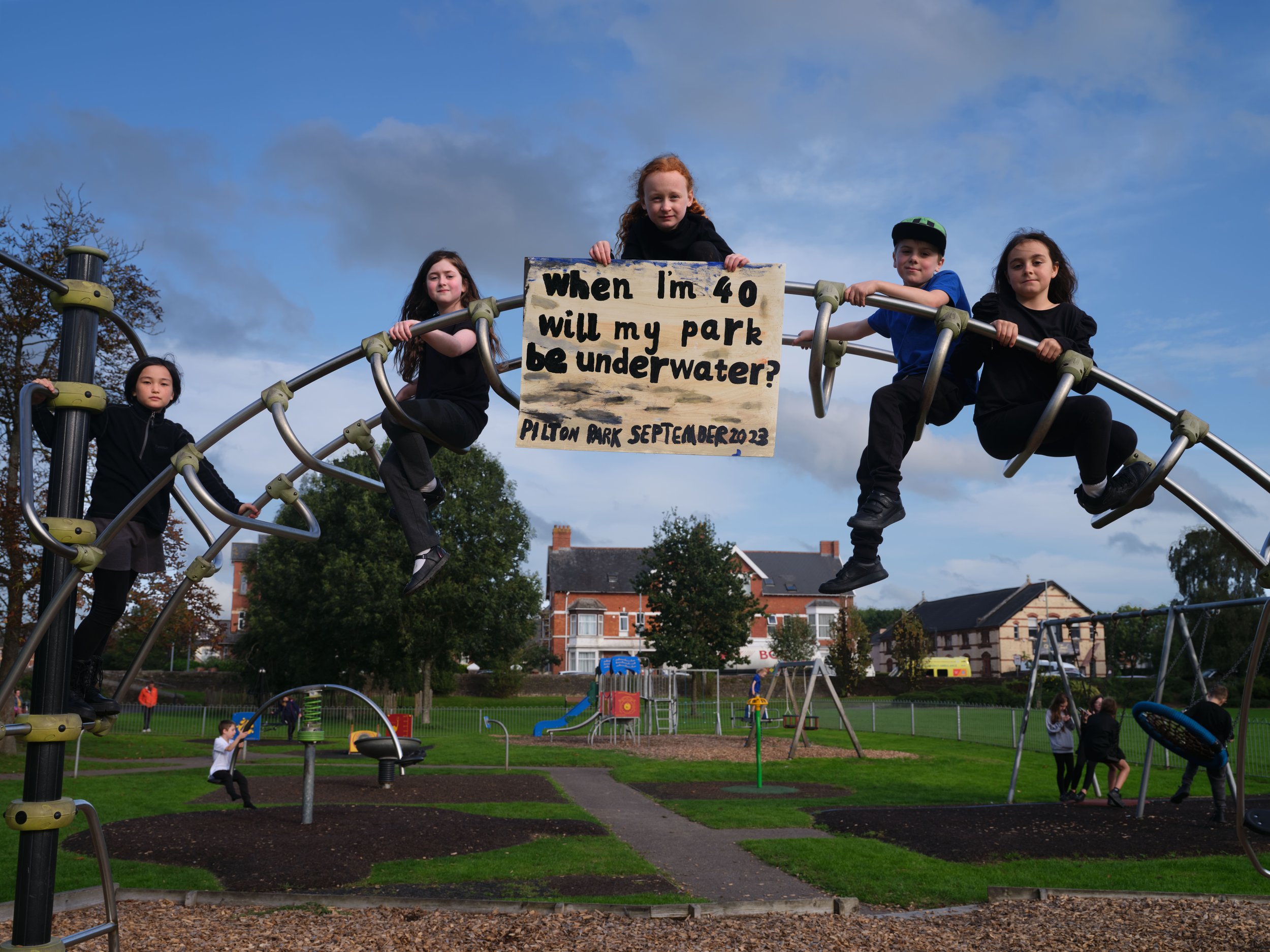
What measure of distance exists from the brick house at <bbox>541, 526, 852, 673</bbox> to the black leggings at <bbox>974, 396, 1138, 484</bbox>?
69295 mm

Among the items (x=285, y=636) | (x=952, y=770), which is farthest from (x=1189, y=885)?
(x=285, y=636)

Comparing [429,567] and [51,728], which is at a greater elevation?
[429,567]

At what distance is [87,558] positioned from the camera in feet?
14.7

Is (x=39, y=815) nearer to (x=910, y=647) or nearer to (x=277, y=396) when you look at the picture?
(x=277, y=396)

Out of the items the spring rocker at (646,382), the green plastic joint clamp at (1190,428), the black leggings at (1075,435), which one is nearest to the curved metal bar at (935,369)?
the spring rocker at (646,382)

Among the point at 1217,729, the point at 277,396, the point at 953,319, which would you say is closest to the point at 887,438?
the point at 953,319

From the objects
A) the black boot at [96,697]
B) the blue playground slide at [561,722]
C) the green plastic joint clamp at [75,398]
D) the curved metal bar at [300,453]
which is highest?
the green plastic joint clamp at [75,398]

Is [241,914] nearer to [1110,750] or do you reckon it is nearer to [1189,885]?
[1189,885]

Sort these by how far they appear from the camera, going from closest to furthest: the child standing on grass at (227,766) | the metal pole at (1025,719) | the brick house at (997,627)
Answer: the child standing on grass at (227,766) → the metal pole at (1025,719) → the brick house at (997,627)

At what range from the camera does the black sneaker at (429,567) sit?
4082 mm

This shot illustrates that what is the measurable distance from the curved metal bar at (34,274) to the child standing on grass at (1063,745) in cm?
1601

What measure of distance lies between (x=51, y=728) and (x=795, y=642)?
60683 millimetres

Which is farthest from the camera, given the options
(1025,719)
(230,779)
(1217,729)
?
(1025,719)

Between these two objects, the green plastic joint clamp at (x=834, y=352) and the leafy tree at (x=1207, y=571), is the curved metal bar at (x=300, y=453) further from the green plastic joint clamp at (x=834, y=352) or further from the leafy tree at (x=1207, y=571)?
the leafy tree at (x=1207, y=571)
